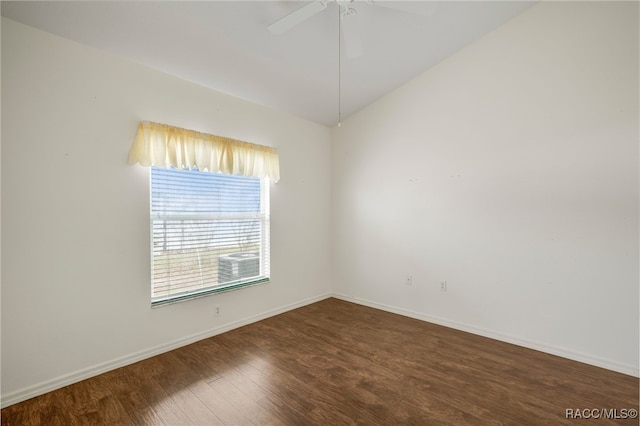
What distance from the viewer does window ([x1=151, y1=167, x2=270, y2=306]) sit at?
2.79 m

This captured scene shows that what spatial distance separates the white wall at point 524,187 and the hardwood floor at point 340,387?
444 millimetres

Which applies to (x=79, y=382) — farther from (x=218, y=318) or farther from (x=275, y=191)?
(x=275, y=191)

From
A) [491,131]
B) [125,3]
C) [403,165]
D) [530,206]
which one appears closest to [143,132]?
[125,3]

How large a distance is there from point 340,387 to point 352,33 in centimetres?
271

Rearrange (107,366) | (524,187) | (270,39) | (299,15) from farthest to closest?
(524,187) < (270,39) < (107,366) < (299,15)

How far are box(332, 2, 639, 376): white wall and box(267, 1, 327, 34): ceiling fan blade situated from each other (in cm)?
213

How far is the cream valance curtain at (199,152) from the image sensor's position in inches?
102

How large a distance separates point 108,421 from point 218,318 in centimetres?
138

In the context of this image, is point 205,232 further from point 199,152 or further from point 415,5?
point 415,5

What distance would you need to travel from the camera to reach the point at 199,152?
9.63 feet

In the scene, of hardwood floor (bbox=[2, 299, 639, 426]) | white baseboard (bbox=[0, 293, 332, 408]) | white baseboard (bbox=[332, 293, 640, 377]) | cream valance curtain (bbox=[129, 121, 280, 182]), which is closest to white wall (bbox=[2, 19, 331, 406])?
white baseboard (bbox=[0, 293, 332, 408])

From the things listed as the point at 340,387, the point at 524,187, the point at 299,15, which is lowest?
the point at 340,387

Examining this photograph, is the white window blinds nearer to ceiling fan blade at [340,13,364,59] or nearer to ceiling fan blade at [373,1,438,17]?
ceiling fan blade at [340,13,364,59]

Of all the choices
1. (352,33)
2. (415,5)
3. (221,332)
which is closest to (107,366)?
(221,332)
